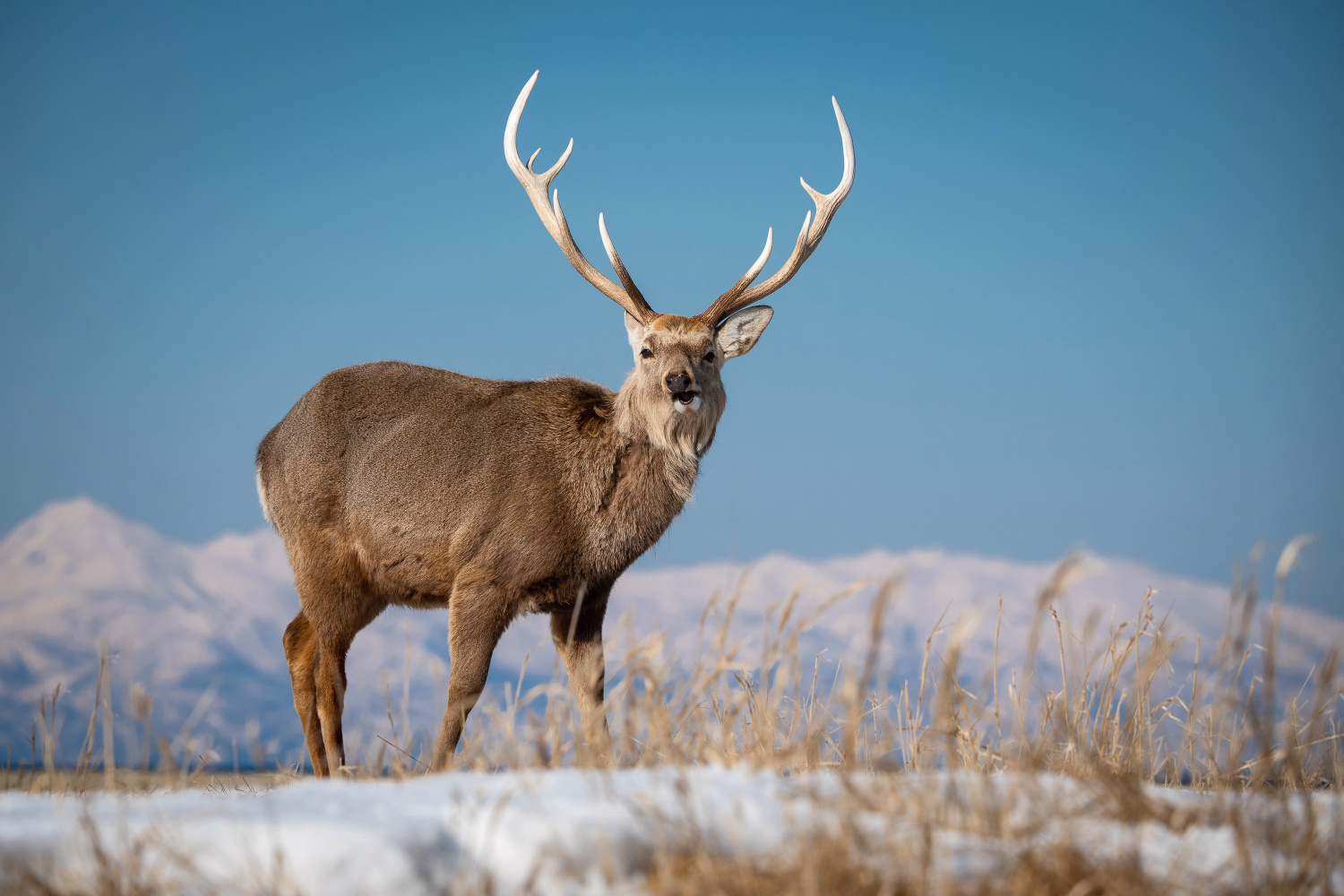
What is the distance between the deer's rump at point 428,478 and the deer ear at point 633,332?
36cm

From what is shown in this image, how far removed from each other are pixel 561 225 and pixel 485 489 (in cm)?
208

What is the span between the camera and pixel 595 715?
2.90m

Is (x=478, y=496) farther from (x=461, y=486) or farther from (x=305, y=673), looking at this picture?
(x=305, y=673)

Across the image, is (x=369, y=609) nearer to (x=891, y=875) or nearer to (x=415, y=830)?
(x=415, y=830)

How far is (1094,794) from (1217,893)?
34cm

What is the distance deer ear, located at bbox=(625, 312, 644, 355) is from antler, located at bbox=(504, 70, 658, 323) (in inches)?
1.8

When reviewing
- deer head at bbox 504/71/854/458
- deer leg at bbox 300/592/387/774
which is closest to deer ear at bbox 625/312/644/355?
deer head at bbox 504/71/854/458

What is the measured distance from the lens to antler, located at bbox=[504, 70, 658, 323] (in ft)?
22.1

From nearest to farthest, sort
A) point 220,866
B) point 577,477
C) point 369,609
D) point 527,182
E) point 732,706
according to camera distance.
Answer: point 220,866 < point 732,706 < point 577,477 < point 369,609 < point 527,182

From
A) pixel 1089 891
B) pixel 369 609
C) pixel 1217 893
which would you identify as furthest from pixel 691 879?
pixel 369 609

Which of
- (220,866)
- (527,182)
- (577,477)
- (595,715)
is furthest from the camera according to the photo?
(527,182)

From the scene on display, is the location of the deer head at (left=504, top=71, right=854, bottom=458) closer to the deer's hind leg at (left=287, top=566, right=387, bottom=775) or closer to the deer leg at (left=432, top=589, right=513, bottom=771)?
the deer leg at (left=432, top=589, right=513, bottom=771)

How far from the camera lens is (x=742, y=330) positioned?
6.80m

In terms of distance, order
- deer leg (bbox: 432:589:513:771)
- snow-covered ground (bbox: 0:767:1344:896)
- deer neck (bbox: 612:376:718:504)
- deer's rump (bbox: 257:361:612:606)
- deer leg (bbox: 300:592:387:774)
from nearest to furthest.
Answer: snow-covered ground (bbox: 0:767:1344:896) → deer leg (bbox: 432:589:513:771) → deer's rump (bbox: 257:361:612:606) → deer neck (bbox: 612:376:718:504) → deer leg (bbox: 300:592:387:774)
